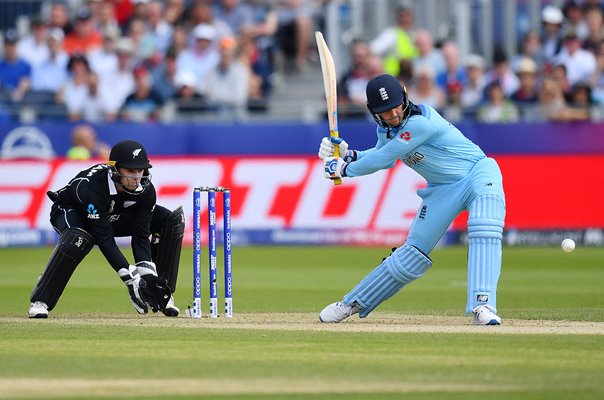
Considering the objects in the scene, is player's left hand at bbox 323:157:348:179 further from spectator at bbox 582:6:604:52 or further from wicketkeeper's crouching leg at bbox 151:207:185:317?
spectator at bbox 582:6:604:52

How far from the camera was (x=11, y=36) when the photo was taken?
22.8m

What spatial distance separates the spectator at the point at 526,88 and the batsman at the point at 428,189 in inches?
434

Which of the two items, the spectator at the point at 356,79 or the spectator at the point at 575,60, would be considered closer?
the spectator at the point at 356,79

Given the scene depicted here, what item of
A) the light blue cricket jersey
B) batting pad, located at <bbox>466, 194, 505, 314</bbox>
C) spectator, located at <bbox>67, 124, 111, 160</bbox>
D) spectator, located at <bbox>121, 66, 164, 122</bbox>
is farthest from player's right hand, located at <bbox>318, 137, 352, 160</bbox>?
spectator, located at <bbox>121, 66, 164, 122</bbox>

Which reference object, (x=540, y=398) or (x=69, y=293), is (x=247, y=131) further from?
(x=540, y=398)

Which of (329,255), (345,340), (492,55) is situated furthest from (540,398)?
(492,55)

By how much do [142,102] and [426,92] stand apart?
4.73m

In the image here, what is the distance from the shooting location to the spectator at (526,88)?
2195 cm

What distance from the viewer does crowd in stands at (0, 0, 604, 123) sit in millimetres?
21688

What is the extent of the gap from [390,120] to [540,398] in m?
4.03

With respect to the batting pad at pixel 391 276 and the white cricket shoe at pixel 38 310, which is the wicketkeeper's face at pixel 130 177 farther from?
the batting pad at pixel 391 276

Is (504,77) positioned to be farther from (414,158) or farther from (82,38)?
(414,158)

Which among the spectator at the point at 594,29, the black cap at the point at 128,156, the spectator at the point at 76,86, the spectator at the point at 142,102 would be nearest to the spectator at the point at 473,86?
the spectator at the point at 594,29

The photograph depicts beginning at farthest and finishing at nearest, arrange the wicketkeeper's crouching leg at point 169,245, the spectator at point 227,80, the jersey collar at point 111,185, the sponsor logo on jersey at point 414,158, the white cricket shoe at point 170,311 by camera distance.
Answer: the spectator at point 227,80, the wicketkeeper's crouching leg at point 169,245, the white cricket shoe at point 170,311, the jersey collar at point 111,185, the sponsor logo on jersey at point 414,158
